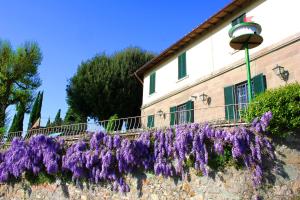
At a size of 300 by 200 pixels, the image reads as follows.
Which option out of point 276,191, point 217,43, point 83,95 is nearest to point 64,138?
point 276,191

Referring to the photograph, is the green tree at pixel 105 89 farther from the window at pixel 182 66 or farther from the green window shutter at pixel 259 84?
the green window shutter at pixel 259 84

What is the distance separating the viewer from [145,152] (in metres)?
8.60

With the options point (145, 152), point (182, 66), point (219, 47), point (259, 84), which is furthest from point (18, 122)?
point (259, 84)

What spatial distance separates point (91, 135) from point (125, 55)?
16.6m

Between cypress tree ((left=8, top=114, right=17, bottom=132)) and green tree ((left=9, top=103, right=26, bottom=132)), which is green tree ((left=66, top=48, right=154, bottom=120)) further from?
cypress tree ((left=8, top=114, right=17, bottom=132))

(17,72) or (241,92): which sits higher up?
(17,72)

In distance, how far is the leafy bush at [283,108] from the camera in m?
6.93

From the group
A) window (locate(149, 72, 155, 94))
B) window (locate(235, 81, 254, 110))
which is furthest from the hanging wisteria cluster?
window (locate(149, 72, 155, 94))

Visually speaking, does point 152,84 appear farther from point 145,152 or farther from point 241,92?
point 145,152

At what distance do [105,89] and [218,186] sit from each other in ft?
56.1

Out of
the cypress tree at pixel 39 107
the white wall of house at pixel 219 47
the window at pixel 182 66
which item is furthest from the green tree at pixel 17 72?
the window at pixel 182 66

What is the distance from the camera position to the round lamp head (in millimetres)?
8148

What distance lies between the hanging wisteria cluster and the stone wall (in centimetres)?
19

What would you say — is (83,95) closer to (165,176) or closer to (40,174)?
(40,174)
